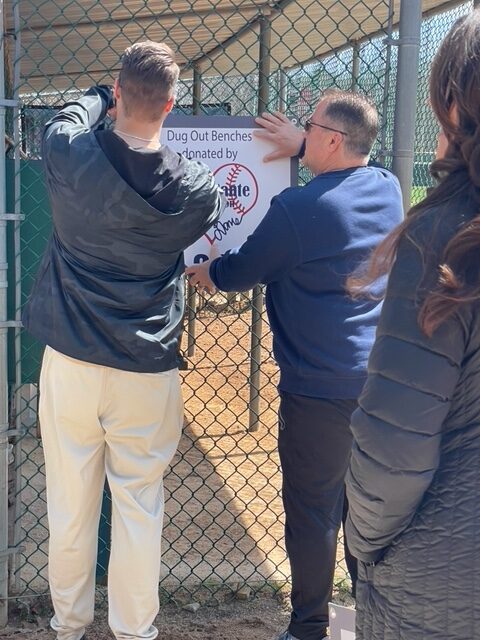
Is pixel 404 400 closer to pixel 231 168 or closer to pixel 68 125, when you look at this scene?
pixel 68 125

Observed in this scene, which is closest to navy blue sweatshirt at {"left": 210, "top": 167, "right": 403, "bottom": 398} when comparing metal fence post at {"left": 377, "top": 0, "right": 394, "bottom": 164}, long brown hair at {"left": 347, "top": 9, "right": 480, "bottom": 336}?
metal fence post at {"left": 377, "top": 0, "right": 394, "bottom": 164}

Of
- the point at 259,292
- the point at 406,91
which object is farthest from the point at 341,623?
the point at 259,292

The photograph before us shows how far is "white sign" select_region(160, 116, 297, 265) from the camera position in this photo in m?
3.50

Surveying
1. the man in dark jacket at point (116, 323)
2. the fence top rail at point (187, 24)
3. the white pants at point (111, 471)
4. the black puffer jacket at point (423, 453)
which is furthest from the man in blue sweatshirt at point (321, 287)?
the black puffer jacket at point (423, 453)

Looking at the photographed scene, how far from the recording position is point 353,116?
3.15m

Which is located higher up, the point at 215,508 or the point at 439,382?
the point at 439,382

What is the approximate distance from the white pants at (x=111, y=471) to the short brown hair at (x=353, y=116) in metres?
1.06

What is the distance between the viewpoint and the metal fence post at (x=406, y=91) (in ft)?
11.5

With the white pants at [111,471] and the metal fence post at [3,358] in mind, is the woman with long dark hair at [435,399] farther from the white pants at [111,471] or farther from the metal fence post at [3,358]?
the metal fence post at [3,358]

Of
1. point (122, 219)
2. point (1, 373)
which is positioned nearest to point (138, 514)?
point (1, 373)

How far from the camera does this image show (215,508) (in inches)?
214

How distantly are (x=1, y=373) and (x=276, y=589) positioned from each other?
1656 mm

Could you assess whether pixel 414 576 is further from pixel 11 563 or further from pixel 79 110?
pixel 11 563

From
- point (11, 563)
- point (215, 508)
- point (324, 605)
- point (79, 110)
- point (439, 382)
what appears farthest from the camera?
point (215, 508)
